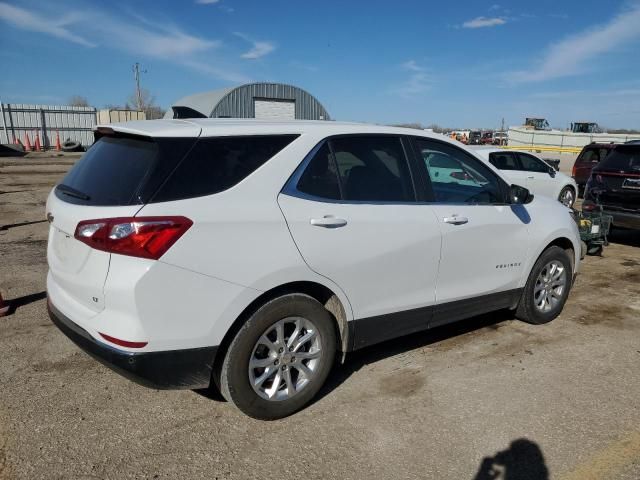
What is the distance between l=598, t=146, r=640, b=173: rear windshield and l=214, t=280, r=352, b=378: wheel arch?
6.67 meters

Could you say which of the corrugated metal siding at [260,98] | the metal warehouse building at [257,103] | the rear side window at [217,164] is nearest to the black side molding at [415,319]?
the rear side window at [217,164]

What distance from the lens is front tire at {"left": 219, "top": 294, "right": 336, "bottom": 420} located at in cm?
293

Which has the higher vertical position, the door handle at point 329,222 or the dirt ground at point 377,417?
the door handle at point 329,222

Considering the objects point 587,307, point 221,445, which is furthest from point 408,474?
point 587,307

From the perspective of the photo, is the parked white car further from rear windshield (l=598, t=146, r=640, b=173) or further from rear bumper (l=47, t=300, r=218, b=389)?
rear bumper (l=47, t=300, r=218, b=389)

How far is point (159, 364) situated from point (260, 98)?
33948 millimetres

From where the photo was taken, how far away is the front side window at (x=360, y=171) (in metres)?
3.25

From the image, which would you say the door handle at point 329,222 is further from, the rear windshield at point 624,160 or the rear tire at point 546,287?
the rear windshield at point 624,160

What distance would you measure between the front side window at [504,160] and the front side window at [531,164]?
0.99 feet

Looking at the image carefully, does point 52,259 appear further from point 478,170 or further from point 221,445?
point 478,170

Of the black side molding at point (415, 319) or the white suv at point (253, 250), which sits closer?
the white suv at point (253, 250)

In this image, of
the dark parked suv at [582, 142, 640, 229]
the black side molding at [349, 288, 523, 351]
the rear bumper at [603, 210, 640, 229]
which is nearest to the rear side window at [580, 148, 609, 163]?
the dark parked suv at [582, 142, 640, 229]

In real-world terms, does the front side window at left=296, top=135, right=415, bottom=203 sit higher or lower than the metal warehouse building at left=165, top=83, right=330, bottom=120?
lower

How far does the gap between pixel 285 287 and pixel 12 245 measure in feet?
21.0
